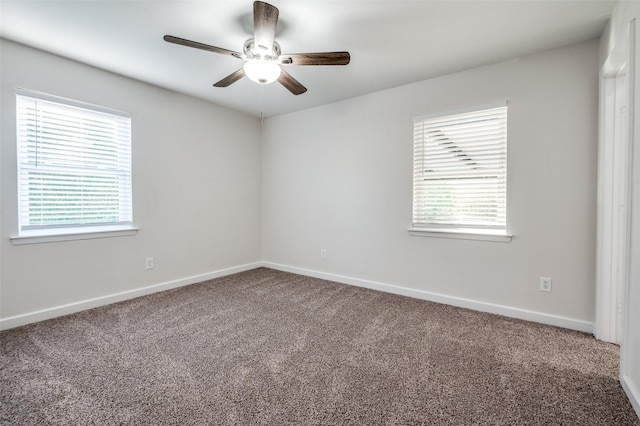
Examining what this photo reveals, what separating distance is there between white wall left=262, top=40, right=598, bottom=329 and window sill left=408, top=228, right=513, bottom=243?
0.06m

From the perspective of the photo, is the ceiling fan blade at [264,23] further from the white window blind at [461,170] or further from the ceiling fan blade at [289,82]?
the white window blind at [461,170]

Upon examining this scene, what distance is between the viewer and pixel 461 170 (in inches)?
117

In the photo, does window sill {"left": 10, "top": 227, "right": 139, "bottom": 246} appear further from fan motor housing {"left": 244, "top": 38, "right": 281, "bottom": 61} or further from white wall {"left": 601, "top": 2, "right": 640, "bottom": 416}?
white wall {"left": 601, "top": 2, "right": 640, "bottom": 416}

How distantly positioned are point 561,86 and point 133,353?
4022mm

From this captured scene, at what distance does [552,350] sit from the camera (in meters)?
2.13

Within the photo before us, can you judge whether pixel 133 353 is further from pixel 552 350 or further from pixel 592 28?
pixel 592 28

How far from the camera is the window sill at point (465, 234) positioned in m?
2.75

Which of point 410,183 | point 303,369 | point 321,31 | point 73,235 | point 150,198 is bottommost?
point 303,369

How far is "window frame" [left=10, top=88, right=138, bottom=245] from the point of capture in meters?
2.50

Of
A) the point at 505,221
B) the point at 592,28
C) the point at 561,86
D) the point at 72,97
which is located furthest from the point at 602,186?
the point at 72,97

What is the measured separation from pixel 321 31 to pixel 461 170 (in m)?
1.89

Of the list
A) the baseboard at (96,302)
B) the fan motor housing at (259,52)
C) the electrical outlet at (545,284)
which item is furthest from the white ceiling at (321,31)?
the baseboard at (96,302)

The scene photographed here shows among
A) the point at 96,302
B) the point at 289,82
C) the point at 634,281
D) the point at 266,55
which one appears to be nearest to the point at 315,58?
the point at 266,55

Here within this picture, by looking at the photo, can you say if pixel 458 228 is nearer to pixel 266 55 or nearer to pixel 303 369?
pixel 303 369
